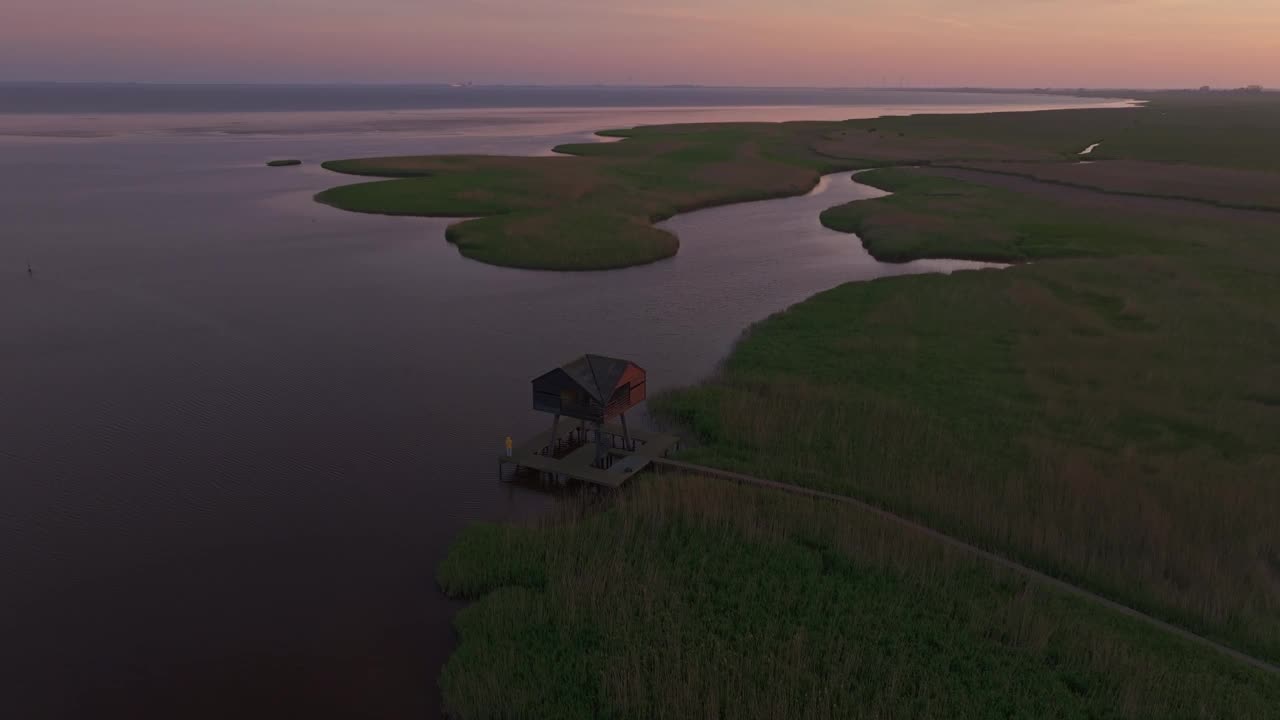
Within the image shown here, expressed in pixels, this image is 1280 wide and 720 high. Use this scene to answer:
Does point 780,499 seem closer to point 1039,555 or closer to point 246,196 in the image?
point 1039,555

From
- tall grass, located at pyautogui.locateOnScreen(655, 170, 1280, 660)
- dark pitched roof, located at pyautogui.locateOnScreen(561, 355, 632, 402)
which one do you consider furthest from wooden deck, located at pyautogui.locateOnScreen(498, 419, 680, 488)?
dark pitched roof, located at pyautogui.locateOnScreen(561, 355, 632, 402)

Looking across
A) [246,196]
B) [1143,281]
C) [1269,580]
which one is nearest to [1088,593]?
[1269,580]

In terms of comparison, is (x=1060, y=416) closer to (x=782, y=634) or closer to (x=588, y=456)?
(x=782, y=634)

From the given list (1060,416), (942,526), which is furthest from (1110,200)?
(942,526)

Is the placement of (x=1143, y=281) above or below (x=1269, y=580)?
above

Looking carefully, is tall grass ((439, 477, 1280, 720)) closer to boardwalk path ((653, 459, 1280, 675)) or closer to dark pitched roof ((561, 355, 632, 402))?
boardwalk path ((653, 459, 1280, 675))

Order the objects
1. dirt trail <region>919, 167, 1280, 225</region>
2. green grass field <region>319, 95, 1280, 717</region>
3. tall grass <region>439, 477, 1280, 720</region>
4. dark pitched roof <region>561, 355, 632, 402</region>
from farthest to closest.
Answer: dirt trail <region>919, 167, 1280, 225</region> < dark pitched roof <region>561, 355, 632, 402</region> < green grass field <region>319, 95, 1280, 717</region> < tall grass <region>439, 477, 1280, 720</region>
